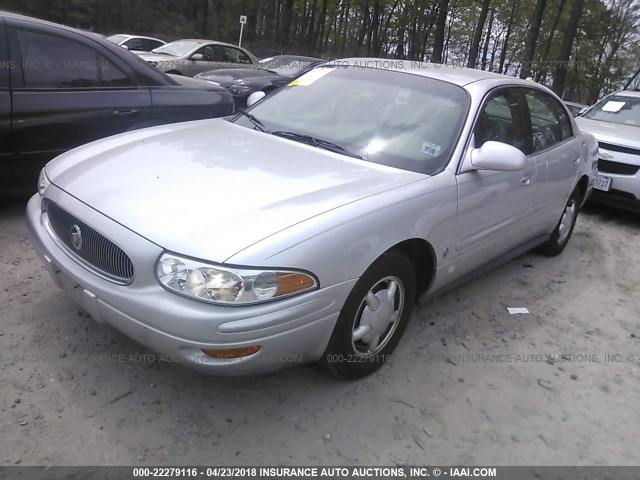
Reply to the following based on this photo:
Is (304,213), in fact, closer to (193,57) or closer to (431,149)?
(431,149)

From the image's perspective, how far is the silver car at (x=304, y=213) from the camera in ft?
6.94

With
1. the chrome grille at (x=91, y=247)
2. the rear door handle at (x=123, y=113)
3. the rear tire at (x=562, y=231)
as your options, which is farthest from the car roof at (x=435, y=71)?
the chrome grille at (x=91, y=247)

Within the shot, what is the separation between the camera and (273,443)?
7.64ft

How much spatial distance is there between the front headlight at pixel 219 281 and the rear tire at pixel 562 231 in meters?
3.29

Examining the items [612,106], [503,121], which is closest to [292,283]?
[503,121]

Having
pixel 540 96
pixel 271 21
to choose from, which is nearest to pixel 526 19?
pixel 271 21

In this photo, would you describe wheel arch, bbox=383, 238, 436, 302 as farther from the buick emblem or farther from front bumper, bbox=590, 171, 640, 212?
front bumper, bbox=590, 171, 640, 212

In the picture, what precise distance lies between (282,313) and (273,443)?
617 millimetres

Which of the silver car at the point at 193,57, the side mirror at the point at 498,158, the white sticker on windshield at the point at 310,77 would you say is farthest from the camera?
the silver car at the point at 193,57

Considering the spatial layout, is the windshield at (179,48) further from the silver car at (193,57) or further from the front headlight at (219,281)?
the front headlight at (219,281)

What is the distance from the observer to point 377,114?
325cm

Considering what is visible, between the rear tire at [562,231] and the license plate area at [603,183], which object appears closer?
the rear tire at [562,231]

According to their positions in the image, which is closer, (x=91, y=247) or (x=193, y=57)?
(x=91, y=247)

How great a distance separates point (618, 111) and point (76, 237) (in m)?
7.54
